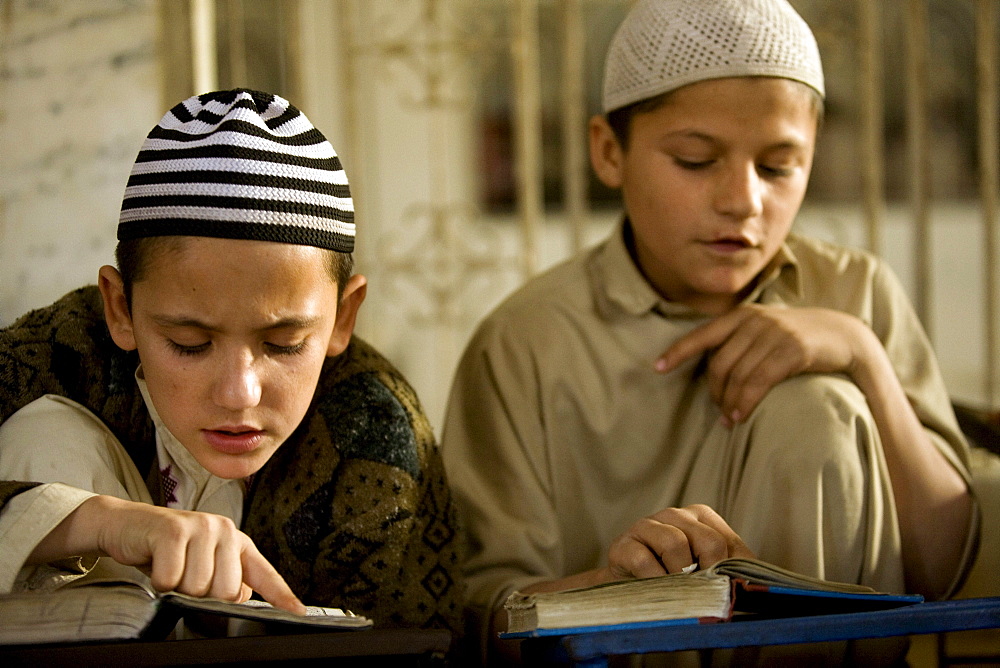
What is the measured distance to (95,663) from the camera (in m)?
0.94

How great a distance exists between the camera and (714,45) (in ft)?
5.54

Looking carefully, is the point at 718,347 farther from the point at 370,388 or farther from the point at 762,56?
the point at 370,388

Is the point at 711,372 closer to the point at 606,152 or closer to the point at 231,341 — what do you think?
the point at 606,152

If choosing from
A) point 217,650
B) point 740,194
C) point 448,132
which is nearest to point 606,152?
point 740,194

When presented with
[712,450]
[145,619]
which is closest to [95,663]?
[145,619]

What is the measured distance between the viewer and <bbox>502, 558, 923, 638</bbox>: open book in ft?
3.42

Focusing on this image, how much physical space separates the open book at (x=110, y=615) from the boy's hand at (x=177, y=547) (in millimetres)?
38

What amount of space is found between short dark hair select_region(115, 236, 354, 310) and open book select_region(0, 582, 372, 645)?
44 centimetres

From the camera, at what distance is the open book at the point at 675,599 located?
3.42 feet

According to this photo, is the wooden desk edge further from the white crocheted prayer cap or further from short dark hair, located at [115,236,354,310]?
the white crocheted prayer cap

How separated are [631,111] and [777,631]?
1068 mm

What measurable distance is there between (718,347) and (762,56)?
0.49 m

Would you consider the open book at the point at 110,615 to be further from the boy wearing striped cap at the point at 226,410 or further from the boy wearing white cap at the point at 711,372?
the boy wearing white cap at the point at 711,372

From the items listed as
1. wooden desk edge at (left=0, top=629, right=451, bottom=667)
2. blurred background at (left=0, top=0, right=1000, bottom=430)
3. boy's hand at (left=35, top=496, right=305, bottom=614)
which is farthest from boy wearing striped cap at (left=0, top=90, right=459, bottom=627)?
blurred background at (left=0, top=0, right=1000, bottom=430)
